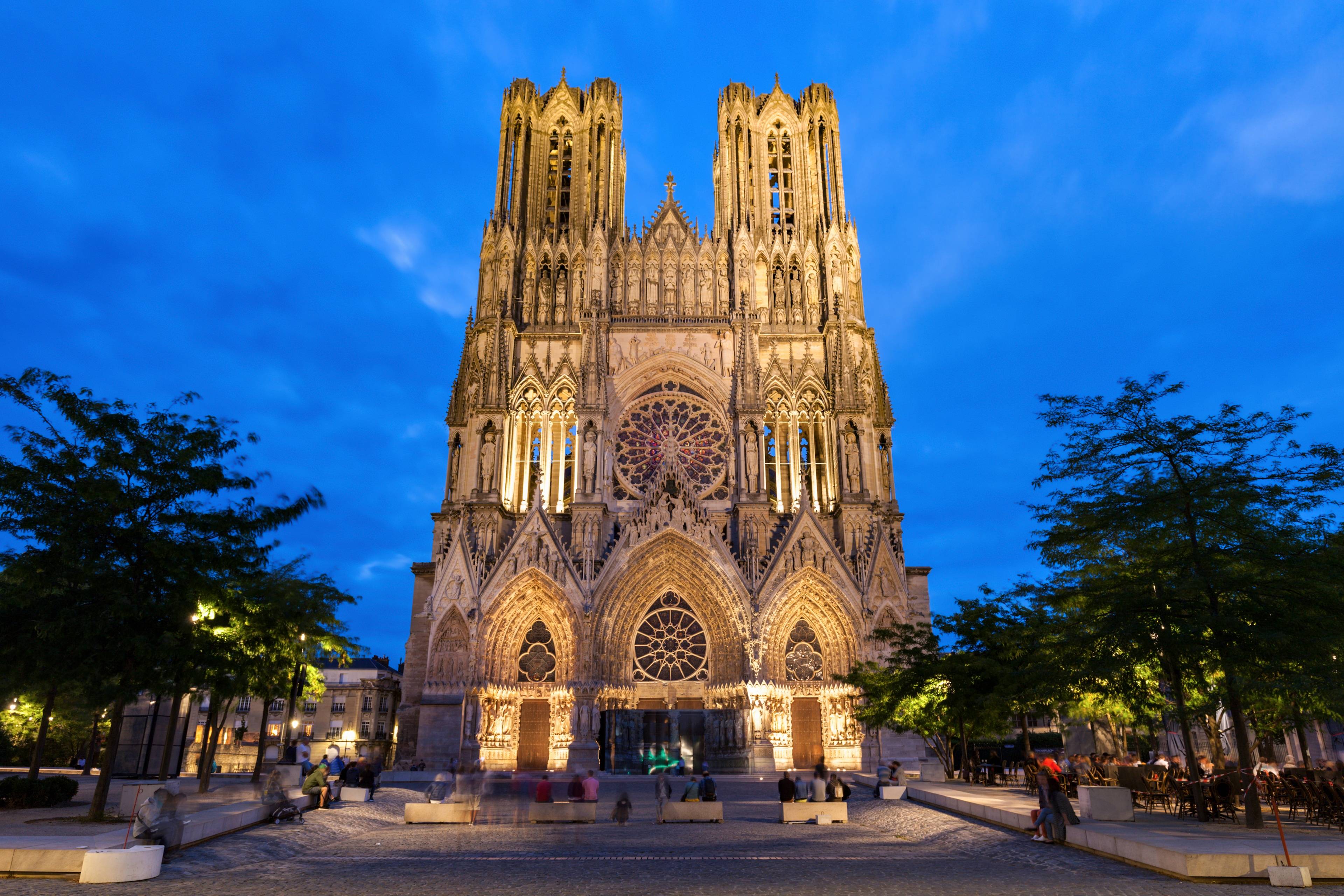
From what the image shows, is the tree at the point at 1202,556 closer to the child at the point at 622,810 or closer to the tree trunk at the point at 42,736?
the child at the point at 622,810

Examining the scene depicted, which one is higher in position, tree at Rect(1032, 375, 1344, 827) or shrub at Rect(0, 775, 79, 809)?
tree at Rect(1032, 375, 1344, 827)

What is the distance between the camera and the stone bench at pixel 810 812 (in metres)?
17.8

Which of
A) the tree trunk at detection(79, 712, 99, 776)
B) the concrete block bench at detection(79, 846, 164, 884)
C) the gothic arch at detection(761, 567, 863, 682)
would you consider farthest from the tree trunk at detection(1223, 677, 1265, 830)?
the tree trunk at detection(79, 712, 99, 776)

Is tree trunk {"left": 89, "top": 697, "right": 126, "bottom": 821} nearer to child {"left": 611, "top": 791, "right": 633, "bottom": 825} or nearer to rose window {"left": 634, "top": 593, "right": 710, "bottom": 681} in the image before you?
child {"left": 611, "top": 791, "right": 633, "bottom": 825}

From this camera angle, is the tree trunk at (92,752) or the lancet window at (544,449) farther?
the lancet window at (544,449)

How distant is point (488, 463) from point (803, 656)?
15539 mm

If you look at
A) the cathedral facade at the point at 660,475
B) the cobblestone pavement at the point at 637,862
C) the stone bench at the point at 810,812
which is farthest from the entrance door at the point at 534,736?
the stone bench at the point at 810,812

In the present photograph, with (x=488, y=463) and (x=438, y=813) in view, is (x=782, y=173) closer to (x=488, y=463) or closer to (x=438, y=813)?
(x=488, y=463)

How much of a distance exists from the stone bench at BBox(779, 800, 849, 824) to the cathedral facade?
14818 mm

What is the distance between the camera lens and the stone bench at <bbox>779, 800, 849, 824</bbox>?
1784 cm

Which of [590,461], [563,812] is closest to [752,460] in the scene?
[590,461]

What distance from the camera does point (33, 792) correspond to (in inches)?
699

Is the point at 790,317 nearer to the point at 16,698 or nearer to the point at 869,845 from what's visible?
the point at 869,845

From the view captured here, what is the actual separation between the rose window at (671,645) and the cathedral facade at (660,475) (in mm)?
103
